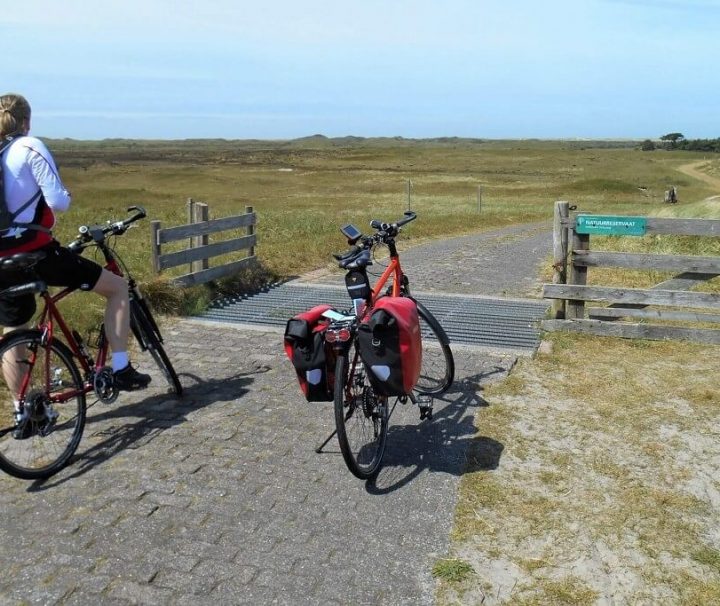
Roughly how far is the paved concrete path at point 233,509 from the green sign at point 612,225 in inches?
109

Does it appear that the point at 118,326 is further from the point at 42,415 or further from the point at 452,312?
the point at 452,312

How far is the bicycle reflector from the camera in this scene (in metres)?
4.05

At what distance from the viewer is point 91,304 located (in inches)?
306

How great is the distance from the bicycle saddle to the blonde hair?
74 cm

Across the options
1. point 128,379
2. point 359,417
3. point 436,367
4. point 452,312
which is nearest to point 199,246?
point 452,312

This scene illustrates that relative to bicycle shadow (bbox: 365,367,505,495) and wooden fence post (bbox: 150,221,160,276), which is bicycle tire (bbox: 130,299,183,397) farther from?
wooden fence post (bbox: 150,221,160,276)

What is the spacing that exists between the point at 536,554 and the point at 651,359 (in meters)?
3.90

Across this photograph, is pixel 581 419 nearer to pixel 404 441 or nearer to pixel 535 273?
pixel 404 441

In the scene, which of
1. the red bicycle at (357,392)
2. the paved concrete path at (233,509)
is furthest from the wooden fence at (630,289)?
the red bicycle at (357,392)

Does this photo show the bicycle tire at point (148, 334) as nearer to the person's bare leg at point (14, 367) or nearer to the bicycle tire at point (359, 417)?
the person's bare leg at point (14, 367)

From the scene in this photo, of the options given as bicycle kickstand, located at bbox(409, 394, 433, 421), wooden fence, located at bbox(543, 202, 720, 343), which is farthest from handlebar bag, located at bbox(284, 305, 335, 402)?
wooden fence, located at bbox(543, 202, 720, 343)

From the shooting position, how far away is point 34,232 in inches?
169

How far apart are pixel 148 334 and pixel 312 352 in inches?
68.0

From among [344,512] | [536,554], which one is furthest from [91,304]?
[536,554]
